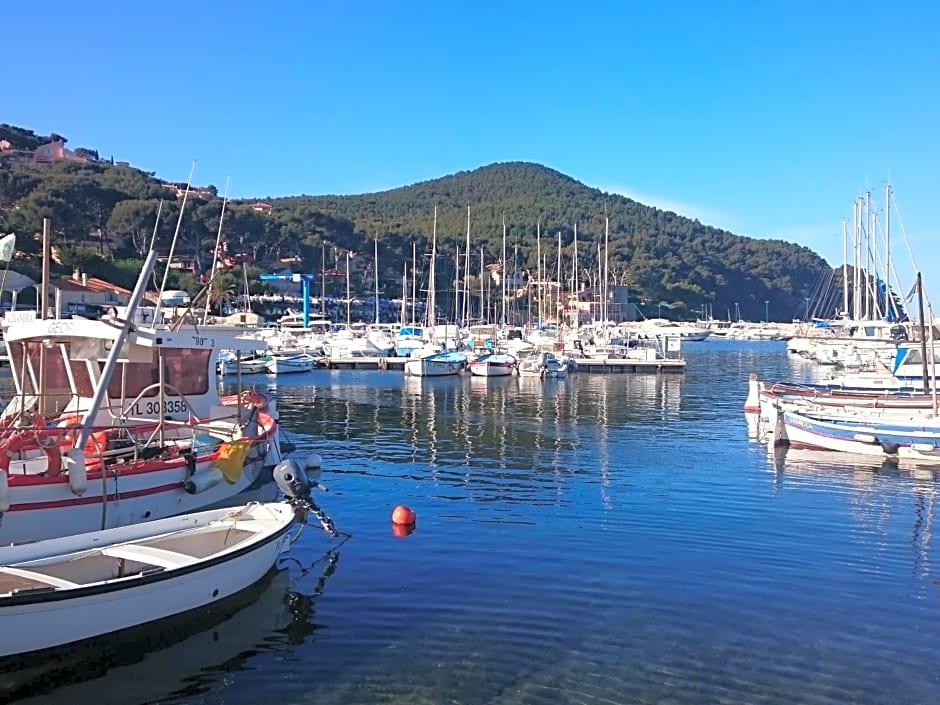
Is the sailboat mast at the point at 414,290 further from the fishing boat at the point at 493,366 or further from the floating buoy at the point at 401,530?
the floating buoy at the point at 401,530

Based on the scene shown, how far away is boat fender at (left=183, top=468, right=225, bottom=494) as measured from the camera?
1454 cm

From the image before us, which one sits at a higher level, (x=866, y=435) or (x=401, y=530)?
(x=866, y=435)

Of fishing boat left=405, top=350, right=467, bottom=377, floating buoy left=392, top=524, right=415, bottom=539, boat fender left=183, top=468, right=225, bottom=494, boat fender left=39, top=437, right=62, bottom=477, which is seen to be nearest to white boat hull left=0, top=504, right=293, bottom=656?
boat fender left=39, top=437, right=62, bottom=477

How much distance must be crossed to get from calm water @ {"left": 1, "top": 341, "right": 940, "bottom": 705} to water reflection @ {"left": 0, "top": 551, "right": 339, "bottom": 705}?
0.04 metres

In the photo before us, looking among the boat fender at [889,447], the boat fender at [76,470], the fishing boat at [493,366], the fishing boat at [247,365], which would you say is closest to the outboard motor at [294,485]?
the boat fender at [76,470]

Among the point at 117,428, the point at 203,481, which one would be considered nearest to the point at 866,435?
the point at 203,481

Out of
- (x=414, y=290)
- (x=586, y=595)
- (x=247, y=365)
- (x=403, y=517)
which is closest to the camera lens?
(x=586, y=595)

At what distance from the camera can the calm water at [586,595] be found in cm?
973

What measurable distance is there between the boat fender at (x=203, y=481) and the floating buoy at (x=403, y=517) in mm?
3527

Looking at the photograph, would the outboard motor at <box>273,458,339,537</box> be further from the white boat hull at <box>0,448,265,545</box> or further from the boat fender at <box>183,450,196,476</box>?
the white boat hull at <box>0,448,265,545</box>

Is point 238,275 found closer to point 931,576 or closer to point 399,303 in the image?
point 399,303

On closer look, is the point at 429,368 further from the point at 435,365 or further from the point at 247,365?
the point at 247,365

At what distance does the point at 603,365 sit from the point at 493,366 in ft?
34.6

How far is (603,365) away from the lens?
66625mm
